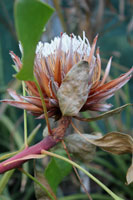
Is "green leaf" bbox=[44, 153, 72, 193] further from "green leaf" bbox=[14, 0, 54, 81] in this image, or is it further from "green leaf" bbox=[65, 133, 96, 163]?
"green leaf" bbox=[14, 0, 54, 81]

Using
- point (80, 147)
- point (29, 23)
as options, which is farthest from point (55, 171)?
point (29, 23)

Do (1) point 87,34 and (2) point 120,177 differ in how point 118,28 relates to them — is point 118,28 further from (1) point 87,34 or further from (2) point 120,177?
A: (2) point 120,177

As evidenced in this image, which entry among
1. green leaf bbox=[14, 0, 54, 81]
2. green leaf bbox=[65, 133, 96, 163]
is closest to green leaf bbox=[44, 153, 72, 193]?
green leaf bbox=[65, 133, 96, 163]

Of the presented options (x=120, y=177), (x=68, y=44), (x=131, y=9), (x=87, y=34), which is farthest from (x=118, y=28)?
(x=68, y=44)

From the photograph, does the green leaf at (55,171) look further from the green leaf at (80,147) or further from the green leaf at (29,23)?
the green leaf at (29,23)

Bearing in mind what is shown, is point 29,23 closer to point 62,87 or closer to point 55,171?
point 62,87
